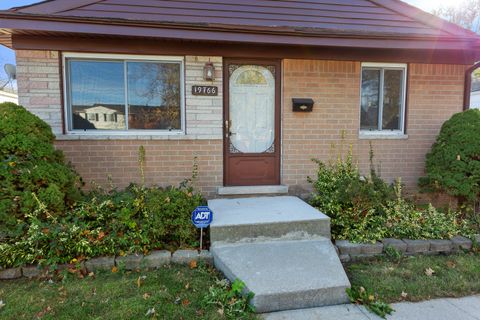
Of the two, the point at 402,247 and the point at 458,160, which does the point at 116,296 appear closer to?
the point at 402,247

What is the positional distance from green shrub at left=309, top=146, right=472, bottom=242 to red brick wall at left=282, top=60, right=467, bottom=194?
1.09 metres

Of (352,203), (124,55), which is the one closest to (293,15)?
(124,55)

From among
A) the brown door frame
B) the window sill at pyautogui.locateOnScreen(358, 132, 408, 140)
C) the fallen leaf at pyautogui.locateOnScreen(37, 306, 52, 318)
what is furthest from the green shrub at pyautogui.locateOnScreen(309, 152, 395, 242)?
the fallen leaf at pyautogui.locateOnScreen(37, 306, 52, 318)

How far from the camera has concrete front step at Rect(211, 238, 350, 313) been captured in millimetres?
2791

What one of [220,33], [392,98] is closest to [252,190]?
[220,33]

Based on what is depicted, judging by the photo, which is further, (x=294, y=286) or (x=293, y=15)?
(x=293, y=15)

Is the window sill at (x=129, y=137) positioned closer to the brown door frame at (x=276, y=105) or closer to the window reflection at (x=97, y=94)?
the window reflection at (x=97, y=94)

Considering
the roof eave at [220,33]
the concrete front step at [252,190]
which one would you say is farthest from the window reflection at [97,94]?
the concrete front step at [252,190]

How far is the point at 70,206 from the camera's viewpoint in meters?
3.83

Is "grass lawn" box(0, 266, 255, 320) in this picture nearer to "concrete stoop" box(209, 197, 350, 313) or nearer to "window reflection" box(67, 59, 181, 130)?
"concrete stoop" box(209, 197, 350, 313)

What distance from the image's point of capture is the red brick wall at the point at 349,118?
5.30 m

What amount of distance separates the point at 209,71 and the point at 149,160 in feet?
5.68

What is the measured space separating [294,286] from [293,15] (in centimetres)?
424

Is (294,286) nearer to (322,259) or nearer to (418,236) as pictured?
(322,259)
